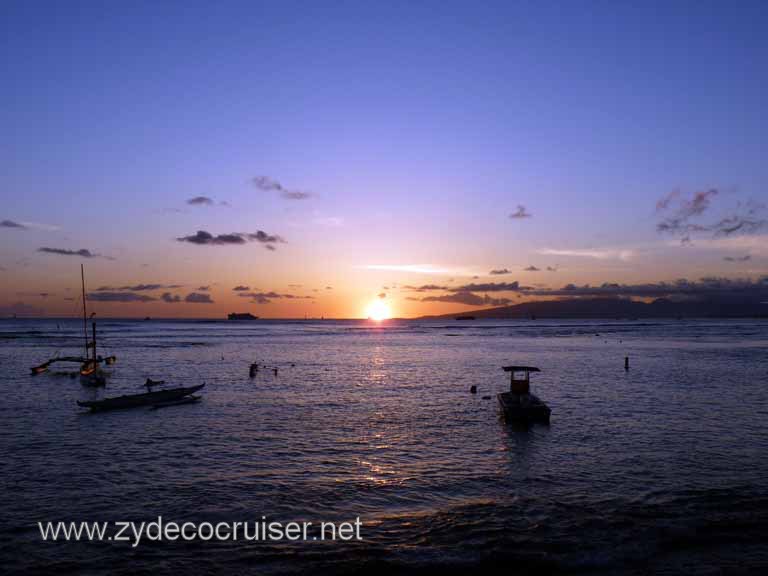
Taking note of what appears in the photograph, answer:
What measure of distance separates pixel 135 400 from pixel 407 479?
92.1 ft

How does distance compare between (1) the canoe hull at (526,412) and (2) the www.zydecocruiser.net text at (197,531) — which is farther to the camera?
(1) the canoe hull at (526,412)

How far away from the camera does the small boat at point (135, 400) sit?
40969 mm

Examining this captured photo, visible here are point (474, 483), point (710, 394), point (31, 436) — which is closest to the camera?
point (474, 483)

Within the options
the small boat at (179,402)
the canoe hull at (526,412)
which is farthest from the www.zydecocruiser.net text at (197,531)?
the small boat at (179,402)

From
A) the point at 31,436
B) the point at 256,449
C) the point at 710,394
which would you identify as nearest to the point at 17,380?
the point at 31,436

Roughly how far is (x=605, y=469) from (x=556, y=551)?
382 inches

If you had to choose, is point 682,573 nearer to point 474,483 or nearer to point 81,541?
point 474,483

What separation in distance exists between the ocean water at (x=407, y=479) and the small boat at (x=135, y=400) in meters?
1.20

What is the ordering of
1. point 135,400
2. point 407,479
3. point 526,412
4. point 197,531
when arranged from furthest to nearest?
point 135,400
point 526,412
point 407,479
point 197,531

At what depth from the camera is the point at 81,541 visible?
17.9 meters

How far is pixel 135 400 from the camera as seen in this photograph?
42.7m

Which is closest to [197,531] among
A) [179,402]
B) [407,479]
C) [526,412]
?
[407,479]

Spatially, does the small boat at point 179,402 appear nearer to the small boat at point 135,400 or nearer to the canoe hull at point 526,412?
the small boat at point 135,400

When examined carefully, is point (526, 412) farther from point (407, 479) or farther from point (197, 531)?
point (197, 531)
